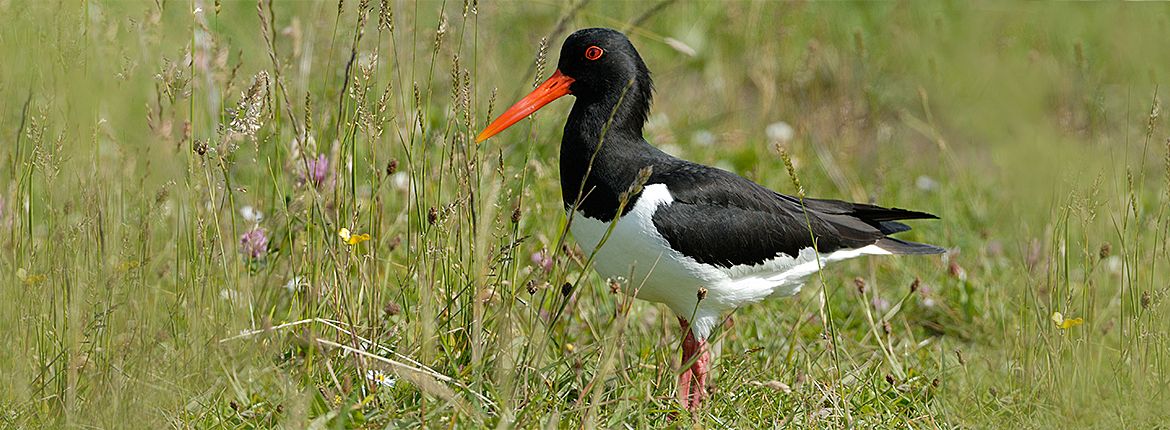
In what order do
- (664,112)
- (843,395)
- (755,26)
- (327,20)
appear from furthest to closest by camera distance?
(755,26) → (664,112) → (327,20) → (843,395)

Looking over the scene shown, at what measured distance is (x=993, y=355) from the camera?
4.65m

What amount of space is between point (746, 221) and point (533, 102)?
0.82 metres

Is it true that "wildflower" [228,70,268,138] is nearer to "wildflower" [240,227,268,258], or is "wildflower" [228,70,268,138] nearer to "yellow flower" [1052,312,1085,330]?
"wildflower" [240,227,268,258]

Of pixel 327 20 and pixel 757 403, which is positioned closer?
pixel 757 403

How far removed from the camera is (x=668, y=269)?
3926 mm

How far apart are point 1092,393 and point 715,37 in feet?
Result: 15.2

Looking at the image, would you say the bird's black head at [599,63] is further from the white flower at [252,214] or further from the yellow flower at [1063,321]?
the yellow flower at [1063,321]

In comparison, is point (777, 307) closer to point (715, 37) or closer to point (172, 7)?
point (715, 37)

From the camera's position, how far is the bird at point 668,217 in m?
3.92

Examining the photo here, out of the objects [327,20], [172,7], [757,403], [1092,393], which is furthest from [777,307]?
[172,7]

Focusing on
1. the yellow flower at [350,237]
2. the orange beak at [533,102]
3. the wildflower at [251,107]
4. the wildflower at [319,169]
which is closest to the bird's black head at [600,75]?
the orange beak at [533,102]

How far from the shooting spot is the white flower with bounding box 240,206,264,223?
384cm

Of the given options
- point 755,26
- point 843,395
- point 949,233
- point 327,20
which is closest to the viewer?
point 843,395

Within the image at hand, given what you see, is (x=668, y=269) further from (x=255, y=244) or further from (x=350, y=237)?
(x=255, y=244)
